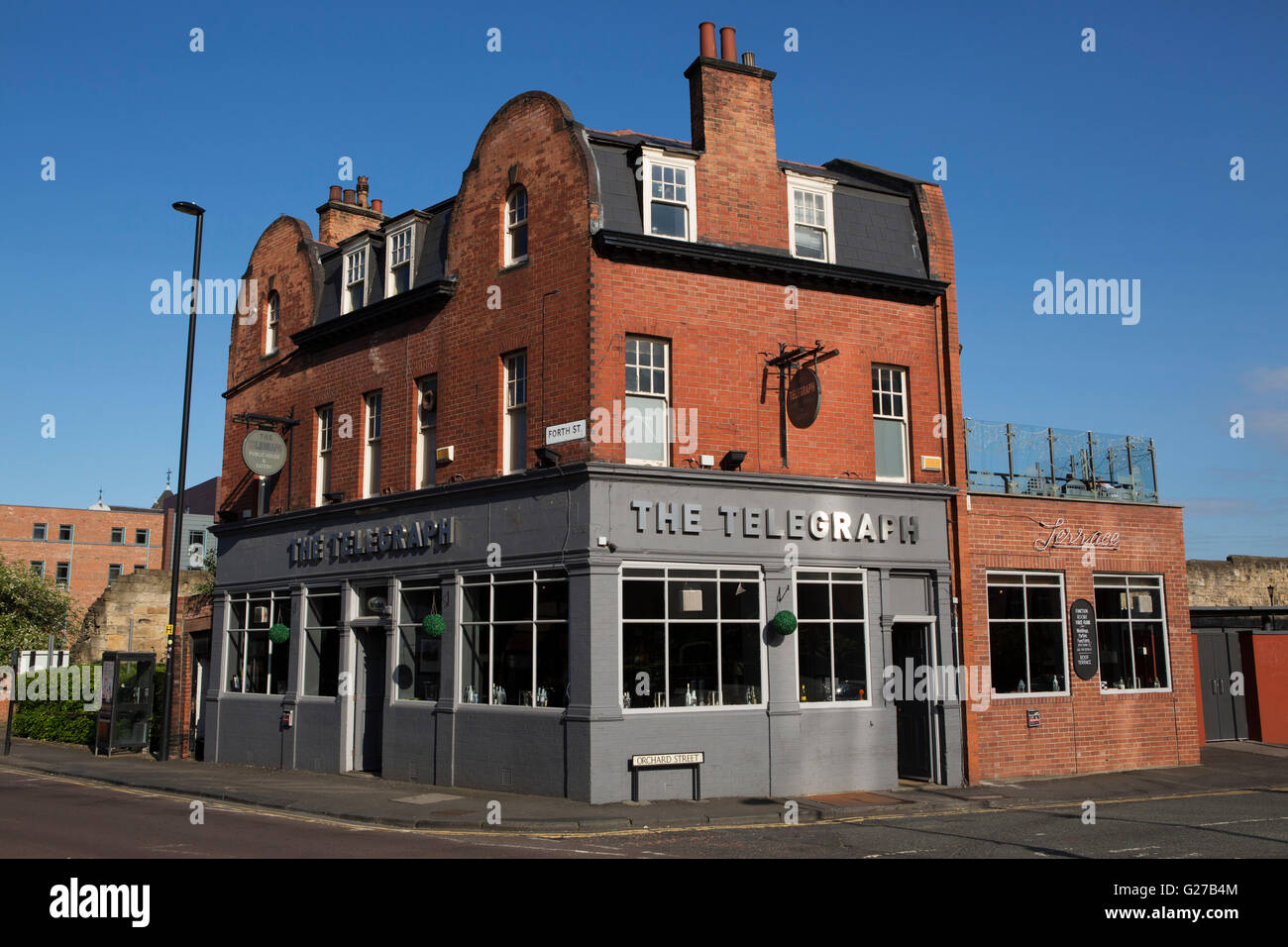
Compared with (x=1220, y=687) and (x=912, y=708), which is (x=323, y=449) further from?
(x=1220, y=687)

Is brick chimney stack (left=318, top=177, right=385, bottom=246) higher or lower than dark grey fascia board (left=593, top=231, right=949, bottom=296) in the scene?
higher

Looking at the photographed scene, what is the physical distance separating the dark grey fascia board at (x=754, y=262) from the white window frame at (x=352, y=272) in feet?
24.6

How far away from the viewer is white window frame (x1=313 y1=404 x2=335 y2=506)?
903 inches

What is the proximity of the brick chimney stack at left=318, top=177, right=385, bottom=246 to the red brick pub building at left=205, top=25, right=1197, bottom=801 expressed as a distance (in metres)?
3.76

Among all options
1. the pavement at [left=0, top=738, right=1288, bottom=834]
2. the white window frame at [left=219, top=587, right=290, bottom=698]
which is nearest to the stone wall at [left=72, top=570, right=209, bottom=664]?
the white window frame at [left=219, top=587, right=290, bottom=698]

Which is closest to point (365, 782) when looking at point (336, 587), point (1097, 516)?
point (336, 587)

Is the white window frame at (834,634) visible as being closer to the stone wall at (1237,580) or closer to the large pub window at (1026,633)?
the large pub window at (1026,633)

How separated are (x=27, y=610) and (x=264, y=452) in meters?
32.5

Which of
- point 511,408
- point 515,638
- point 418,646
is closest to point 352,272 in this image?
point 511,408

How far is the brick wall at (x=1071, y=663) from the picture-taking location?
19641mm

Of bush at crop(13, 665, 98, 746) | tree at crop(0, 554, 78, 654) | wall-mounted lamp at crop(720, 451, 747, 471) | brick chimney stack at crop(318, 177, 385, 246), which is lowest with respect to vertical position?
bush at crop(13, 665, 98, 746)

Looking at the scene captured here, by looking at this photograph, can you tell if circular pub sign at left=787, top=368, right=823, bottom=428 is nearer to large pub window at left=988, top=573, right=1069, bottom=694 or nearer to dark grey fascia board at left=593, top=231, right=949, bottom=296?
dark grey fascia board at left=593, top=231, right=949, bottom=296

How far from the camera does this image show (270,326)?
84.1 ft
